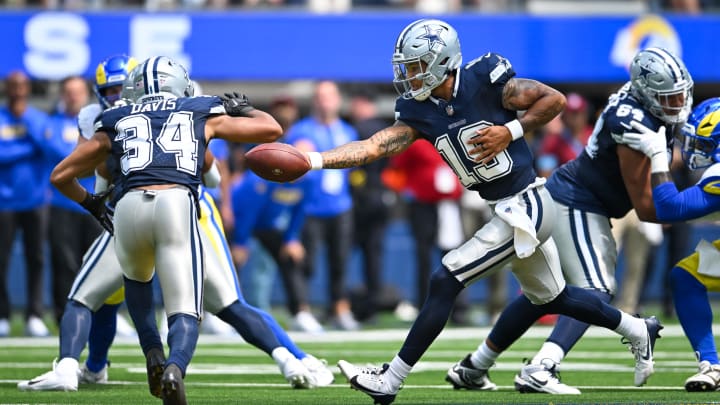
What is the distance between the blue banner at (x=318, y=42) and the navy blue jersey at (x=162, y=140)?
7.09 metres

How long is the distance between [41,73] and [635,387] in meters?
7.94

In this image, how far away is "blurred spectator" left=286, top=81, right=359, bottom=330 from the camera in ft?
35.5

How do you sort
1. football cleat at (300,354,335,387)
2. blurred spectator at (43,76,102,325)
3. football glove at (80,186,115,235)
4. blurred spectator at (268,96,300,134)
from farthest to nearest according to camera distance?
blurred spectator at (268,96,300,134)
blurred spectator at (43,76,102,325)
football cleat at (300,354,335,387)
football glove at (80,186,115,235)

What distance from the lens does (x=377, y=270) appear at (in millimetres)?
11344

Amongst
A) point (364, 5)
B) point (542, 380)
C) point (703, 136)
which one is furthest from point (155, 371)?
point (364, 5)

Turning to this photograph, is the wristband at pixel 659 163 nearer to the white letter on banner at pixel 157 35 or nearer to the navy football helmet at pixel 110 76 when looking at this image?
the navy football helmet at pixel 110 76

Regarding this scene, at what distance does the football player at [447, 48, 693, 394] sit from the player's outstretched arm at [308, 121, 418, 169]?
1.05m

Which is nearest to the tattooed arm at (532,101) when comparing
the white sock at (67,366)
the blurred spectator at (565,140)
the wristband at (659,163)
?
the wristband at (659,163)

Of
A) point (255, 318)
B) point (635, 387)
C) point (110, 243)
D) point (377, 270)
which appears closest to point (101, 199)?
point (110, 243)

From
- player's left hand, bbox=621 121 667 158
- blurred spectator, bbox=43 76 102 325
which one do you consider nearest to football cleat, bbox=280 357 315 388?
player's left hand, bbox=621 121 667 158

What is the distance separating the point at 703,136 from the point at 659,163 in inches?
13.9

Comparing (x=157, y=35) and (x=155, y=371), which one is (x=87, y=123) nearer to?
(x=155, y=371)

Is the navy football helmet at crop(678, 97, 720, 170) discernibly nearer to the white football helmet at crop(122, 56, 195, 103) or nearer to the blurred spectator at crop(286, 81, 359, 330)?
the white football helmet at crop(122, 56, 195, 103)

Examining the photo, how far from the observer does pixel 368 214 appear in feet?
37.6
